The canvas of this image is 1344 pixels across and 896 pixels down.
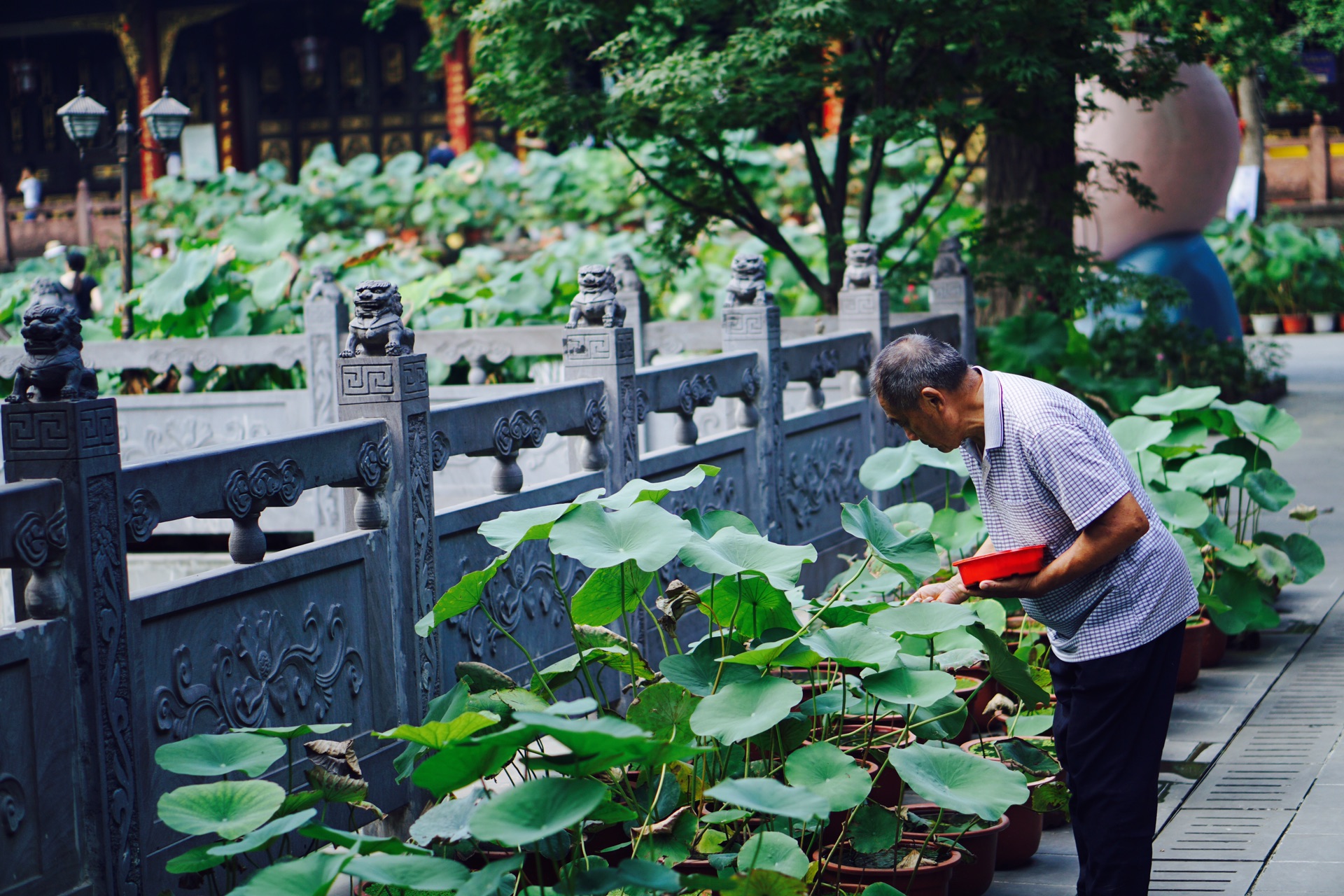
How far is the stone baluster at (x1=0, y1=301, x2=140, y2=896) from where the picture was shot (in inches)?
111

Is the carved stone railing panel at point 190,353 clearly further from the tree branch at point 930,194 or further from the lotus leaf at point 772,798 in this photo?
the lotus leaf at point 772,798

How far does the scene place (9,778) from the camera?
8.86ft

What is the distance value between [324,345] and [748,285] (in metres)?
3.33

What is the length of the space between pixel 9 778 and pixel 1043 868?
2.51m

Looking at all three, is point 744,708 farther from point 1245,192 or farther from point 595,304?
point 1245,192

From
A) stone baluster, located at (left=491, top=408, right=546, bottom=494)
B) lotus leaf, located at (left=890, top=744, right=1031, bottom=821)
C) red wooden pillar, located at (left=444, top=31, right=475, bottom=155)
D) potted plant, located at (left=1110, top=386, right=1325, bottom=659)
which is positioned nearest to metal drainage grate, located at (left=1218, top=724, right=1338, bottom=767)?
potted plant, located at (left=1110, top=386, right=1325, bottom=659)

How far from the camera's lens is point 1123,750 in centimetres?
297

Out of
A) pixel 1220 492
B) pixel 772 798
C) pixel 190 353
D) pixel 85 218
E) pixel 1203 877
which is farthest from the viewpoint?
pixel 85 218

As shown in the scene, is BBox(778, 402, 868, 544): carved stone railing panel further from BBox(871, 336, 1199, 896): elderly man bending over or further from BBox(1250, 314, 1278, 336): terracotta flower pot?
BBox(1250, 314, 1278, 336): terracotta flower pot

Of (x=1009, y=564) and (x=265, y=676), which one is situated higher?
(x=1009, y=564)

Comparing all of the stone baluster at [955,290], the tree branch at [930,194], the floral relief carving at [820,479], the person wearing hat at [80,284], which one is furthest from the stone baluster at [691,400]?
the person wearing hat at [80,284]

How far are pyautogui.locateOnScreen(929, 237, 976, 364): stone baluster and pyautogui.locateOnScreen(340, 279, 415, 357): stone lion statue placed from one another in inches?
198

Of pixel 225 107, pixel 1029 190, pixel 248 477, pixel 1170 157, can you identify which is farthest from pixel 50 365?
pixel 225 107

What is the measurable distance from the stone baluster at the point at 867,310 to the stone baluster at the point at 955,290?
105cm
